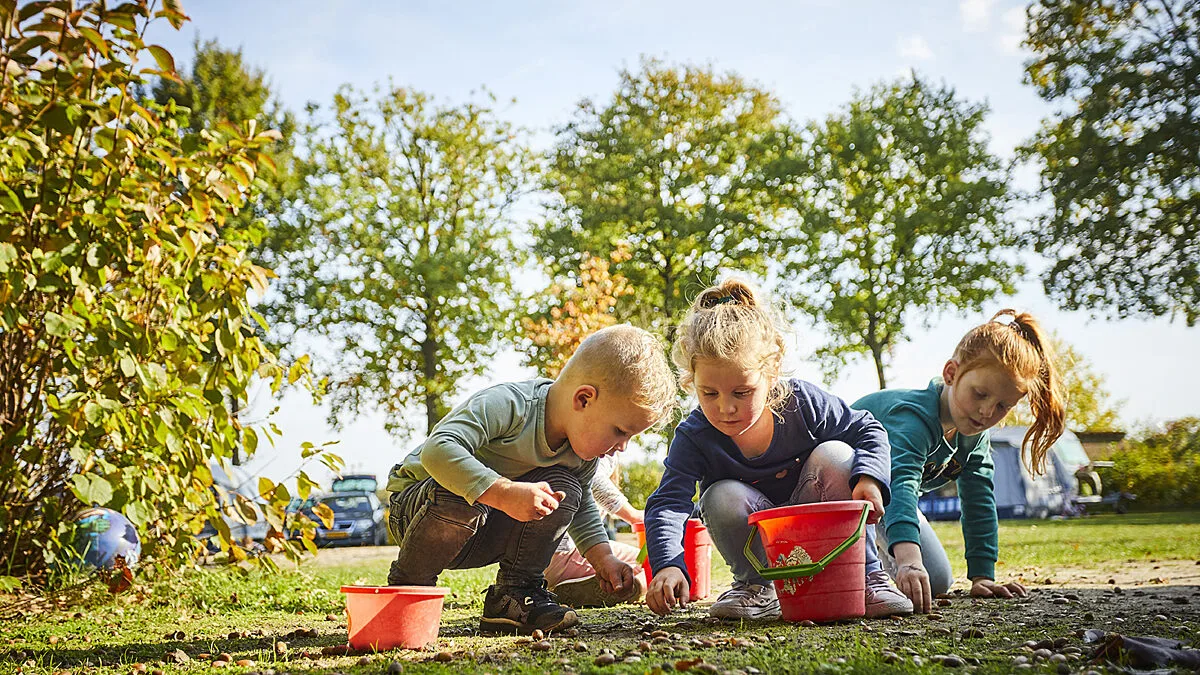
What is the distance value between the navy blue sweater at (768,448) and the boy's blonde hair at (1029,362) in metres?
0.82

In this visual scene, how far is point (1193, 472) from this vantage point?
2069 cm

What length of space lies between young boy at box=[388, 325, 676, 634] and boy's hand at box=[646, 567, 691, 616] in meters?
0.27

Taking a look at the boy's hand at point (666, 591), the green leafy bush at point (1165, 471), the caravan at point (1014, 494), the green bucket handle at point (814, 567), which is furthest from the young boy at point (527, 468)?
the green leafy bush at point (1165, 471)

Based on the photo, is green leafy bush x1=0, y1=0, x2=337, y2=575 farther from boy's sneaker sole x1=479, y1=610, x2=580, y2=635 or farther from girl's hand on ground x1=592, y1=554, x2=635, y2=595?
girl's hand on ground x1=592, y1=554, x2=635, y2=595

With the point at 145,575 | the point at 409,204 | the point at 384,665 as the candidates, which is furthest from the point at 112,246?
the point at 409,204

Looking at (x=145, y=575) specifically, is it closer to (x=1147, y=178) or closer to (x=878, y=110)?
(x=1147, y=178)

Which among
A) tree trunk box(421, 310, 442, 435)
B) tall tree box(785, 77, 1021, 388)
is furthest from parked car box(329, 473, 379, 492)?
tall tree box(785, 77, 1021, 388)

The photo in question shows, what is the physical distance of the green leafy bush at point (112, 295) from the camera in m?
3.40

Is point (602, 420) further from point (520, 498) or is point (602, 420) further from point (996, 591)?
point (996, 591)

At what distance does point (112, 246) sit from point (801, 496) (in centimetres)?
281

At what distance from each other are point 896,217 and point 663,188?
511 centimetres

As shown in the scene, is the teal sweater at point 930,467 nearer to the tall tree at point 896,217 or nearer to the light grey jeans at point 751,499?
the light grey jeans at point 751,499

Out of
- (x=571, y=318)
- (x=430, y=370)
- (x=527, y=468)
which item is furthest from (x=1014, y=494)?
(x=527, y=468)

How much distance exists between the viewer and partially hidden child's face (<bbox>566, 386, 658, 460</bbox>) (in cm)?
298
